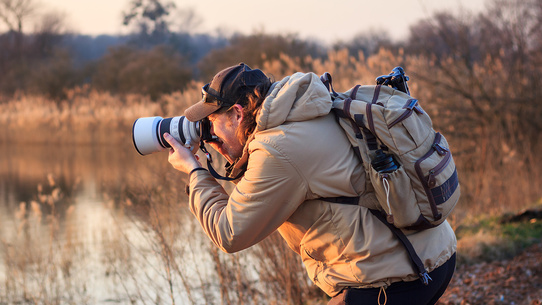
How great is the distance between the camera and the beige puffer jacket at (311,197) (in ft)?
5.39

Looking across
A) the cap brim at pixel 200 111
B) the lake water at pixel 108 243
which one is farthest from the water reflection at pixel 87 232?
the cap brim at pixel 200 111

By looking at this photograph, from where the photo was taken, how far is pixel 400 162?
1.68 meters

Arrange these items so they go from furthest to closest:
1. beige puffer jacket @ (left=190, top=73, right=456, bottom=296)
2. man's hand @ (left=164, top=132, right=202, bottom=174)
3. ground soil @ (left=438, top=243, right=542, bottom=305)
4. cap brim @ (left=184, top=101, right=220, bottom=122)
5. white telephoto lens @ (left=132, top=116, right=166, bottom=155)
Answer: ground soil @ (left=438, top=243, right=542, bottom=305)
white telephoto lens @ (left=132, top=116, right=166, bottom=155)
man's hand @ (left=164, top=132, right=202, bottom=174)
cap brim @ (left=184, top=101, right=220, bottom=122)
beige puffer jacket @ (left=190, top=73, right=456, bottom=296)

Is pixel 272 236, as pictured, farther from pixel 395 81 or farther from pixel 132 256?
pixel 132 256

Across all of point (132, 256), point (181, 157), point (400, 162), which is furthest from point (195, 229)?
point (400, 162)

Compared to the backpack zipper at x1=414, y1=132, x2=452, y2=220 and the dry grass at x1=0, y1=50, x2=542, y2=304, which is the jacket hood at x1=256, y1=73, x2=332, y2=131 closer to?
the backpack zipper at x1=414, y1=132, x2=452, y2=220

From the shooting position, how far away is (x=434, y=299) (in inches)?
76.6

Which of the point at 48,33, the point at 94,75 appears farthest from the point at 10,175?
the point at 48,33

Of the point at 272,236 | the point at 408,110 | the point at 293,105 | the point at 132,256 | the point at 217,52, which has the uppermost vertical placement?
the point at 217,52

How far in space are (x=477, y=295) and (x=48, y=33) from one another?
120 feet

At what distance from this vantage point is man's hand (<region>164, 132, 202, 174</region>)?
1995 millimetres

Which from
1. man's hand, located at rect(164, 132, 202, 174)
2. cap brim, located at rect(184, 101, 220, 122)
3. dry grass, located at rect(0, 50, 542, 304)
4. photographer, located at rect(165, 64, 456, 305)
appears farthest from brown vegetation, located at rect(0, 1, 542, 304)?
photographer, located at rect(165, 64, 456, 305)

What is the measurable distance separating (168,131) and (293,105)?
0.66 metres

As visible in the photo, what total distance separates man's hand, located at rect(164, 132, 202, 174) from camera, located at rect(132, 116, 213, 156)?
0.03 metres
